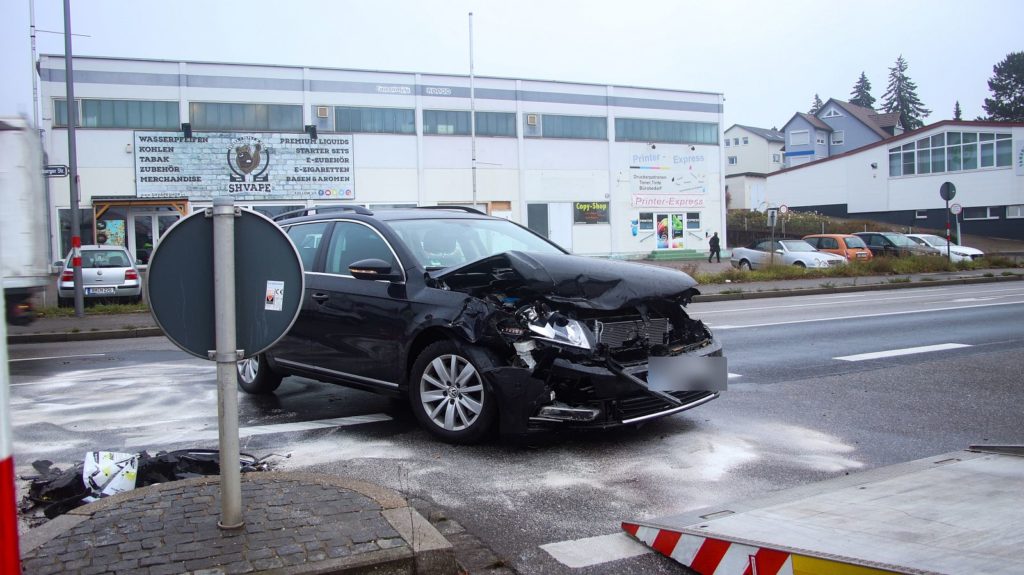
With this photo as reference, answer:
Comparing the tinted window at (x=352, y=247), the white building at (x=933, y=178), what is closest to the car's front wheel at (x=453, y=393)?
the tinted window at (x=352, y=247)

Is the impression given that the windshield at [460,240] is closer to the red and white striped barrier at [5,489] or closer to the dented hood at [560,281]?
the dented hood at [560,281]

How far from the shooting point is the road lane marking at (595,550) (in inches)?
145

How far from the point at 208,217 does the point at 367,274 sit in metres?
2.43

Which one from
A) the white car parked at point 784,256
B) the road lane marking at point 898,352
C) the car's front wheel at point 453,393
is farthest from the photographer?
the white car parked at point 784,256

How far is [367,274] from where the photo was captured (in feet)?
19.8

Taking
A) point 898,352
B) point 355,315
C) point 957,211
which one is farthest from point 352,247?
point 957,211

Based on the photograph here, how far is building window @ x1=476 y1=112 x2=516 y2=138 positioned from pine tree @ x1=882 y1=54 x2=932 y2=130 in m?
93.7

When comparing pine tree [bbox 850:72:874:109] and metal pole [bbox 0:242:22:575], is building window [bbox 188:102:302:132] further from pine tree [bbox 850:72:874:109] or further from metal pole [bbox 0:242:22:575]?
pine tree [bbox 850:72:874:109]

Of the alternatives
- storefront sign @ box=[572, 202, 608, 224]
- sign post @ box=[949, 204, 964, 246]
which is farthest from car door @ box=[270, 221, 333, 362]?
storefront sign @ box=[572, 202, 608, 224]

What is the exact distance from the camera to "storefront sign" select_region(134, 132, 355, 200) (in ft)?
116

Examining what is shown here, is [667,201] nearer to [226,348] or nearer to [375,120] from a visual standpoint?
[375,120]

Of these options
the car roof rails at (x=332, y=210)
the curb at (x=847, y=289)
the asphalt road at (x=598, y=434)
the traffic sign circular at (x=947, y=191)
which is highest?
the traffic sign circular at (x=947, y=191)

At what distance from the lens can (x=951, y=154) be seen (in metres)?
51.0

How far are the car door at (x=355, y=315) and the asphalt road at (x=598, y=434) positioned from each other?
1.50 ft
